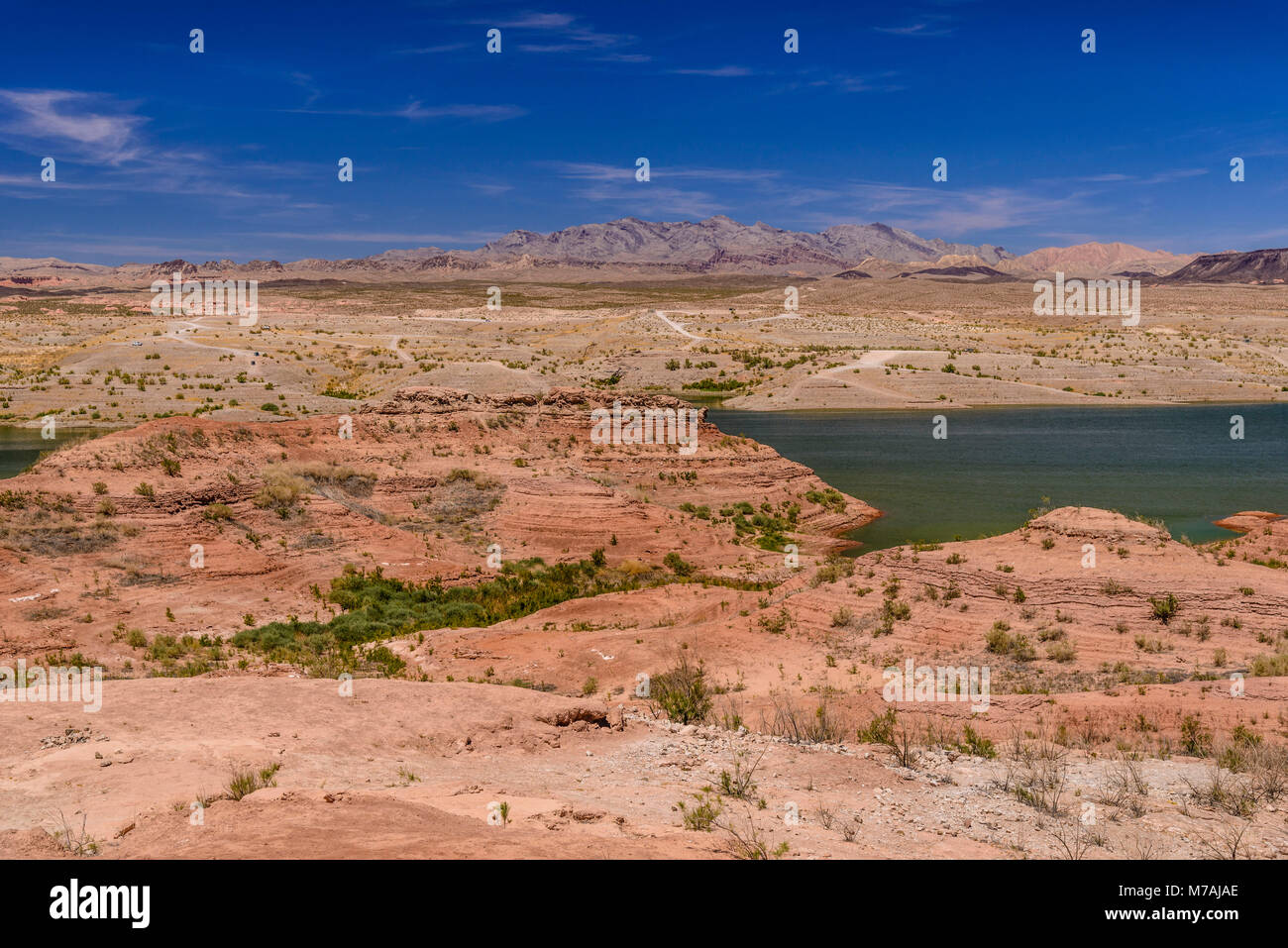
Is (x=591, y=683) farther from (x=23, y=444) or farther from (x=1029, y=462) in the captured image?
(x=23, y=444)

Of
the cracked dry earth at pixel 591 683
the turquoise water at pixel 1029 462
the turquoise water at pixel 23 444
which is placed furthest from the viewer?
the turquoise water at pixel 23 444

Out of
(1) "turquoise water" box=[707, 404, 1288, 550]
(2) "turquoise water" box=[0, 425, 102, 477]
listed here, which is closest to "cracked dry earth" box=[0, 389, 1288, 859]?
(1) "turquoise water" box=[707, 404, 1288, 550]

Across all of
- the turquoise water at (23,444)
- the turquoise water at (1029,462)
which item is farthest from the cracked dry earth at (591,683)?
the turquoise water at (23,444)

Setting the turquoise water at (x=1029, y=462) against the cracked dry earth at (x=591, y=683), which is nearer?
the cracked dry earth at (x=591, y=683)

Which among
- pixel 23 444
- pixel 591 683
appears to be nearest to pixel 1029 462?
pixel 591 683

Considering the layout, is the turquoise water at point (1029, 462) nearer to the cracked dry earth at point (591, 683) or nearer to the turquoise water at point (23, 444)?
the cracked dry earth at point (591, 683)

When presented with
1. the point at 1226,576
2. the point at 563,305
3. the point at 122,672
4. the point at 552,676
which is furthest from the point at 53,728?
the point at 563,305
